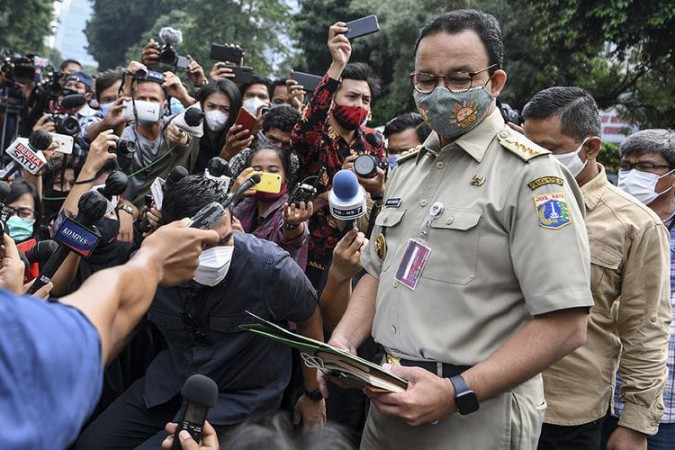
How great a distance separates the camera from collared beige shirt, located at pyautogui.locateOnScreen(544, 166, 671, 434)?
2.76 m

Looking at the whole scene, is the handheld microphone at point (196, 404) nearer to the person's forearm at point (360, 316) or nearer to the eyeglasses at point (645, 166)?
the person's forearm at point (360, 316)

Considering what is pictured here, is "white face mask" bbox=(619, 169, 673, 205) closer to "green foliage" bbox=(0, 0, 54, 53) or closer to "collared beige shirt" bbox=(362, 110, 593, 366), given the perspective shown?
"collared beige shirt" bbox=(362, 110, 593, 366)

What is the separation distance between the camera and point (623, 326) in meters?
2.82

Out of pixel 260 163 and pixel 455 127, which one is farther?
pixel 260 163

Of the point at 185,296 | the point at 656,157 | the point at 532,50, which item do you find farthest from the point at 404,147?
the point at 532,50

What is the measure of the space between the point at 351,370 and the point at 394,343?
272 mm

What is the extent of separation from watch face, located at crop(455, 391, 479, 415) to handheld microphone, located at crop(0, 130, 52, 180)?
2739mm

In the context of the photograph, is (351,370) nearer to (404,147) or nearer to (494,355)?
(494,355)

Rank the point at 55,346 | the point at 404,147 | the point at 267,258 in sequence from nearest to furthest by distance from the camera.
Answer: the point at 55,346 → the point at 267,258 → the point at 404,147

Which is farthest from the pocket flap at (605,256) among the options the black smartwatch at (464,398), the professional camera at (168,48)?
the professional camera at (168,48)

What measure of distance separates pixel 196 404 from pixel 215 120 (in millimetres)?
3084

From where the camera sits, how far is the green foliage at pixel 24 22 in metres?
29.7

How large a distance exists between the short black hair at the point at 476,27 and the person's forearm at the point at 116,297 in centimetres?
111

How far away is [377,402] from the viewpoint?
1922 mm
